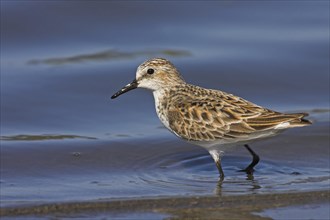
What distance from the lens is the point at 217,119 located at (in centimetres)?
1057

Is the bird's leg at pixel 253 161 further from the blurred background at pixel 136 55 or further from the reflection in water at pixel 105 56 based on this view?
the reflection in water at pixel 105 56

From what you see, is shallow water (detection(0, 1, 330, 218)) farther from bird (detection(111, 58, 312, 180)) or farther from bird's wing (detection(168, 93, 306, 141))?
bird's wing (detection(168, 93, 306, 141))

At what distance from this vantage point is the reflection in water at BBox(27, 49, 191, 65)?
573 inches

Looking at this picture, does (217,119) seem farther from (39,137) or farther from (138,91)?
(138,91)

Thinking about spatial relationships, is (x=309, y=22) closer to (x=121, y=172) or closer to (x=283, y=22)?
(x=283, y=22)

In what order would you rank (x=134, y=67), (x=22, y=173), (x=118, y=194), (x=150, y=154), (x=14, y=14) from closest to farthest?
1. (x=118, y=194)
2. (x=22, y=173)
3. (x=150, y=154)
4. (x=134, y=67)
5. (x=14, y=14)

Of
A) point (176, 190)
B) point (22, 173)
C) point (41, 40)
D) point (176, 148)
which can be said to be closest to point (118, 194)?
point (176, 190)

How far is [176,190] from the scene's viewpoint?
10078 millimetres

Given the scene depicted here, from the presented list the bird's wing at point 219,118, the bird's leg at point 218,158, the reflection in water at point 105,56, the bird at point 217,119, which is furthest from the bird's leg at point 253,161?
the reflection in water at point 105,56

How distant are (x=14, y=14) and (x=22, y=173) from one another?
560cm

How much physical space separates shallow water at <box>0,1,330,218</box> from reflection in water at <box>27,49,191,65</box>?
0.7 inches

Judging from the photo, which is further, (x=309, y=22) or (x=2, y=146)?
(x=309, y=22)

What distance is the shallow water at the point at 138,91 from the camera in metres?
10.6

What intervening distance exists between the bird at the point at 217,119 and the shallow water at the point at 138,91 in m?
0.47
